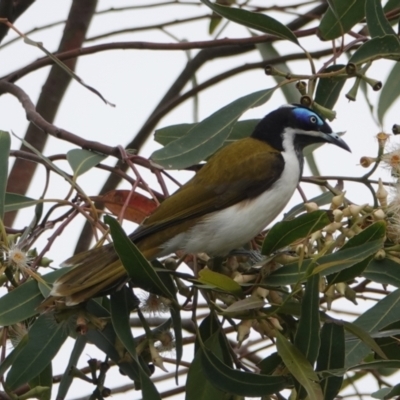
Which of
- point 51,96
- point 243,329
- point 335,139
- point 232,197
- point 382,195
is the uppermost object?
point 51,96

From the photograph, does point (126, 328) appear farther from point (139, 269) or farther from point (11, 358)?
point (11, 358)

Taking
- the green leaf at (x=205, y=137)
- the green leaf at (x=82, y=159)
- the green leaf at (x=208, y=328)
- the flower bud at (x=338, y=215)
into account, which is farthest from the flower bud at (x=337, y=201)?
the green leaf at (x=82, y=159)

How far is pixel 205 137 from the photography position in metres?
3.35

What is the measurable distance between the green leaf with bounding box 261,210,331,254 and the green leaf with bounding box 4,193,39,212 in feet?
3.15

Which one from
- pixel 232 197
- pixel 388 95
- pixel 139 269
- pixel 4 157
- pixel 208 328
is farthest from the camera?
pixel 388 95

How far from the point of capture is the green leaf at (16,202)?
338 centimetres

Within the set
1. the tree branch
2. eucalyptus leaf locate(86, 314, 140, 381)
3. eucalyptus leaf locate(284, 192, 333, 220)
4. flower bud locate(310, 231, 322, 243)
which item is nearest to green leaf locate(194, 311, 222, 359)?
eucalyptus leaf locate(86, 314, 140, 381)

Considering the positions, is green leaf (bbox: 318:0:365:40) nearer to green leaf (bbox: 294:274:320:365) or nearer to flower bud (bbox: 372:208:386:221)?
flower bud (bbox: 372:208:386:221)

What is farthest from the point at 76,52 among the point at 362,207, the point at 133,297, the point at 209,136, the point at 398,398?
the point at 398,398

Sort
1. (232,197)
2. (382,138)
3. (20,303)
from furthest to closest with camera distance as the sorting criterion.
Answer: (232,197) → (382,138) → (20,303)

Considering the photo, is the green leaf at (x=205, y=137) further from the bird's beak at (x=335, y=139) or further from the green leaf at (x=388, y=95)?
the green leaf at (x=388, y=95)

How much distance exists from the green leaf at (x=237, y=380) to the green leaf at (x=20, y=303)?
1.63ft

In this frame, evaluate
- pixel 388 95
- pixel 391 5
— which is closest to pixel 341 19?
pixel 391 5

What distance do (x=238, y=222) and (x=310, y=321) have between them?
1.08 metres
